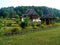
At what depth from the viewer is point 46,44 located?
50.5ft

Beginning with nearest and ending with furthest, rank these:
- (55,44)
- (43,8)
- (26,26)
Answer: (55,44)
(26,26)
(43,8)

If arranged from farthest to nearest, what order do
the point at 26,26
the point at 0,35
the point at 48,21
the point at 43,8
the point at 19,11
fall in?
1. the point at 43,8
2. the point at 19,11
3. the point at 48,21
4. the point at 26,26
5. the point at 0,35

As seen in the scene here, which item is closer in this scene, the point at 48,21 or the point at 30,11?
the point at 48,21

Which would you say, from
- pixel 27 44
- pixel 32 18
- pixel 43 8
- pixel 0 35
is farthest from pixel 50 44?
pixel 43 8

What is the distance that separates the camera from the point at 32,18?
54.3 meters

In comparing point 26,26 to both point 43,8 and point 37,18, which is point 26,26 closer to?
point 37,18

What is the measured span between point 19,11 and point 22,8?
3374 millimetres

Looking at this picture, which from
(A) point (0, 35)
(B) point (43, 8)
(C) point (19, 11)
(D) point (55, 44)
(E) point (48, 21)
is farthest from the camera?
(B) point (43, 8)

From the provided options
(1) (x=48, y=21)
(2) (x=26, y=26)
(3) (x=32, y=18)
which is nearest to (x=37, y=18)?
(3) (x=32, y=18)

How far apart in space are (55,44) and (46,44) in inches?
31.0

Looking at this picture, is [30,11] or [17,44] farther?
[30,11]

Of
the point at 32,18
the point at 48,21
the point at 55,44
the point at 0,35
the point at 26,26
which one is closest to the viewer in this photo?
the point at 55,44

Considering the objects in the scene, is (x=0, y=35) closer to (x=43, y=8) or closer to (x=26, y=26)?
(x=26, y=26)

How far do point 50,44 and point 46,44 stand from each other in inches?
13.8
